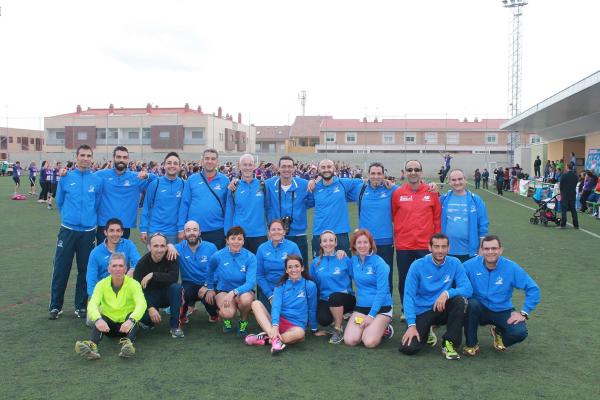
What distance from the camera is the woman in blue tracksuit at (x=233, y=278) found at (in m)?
5.25

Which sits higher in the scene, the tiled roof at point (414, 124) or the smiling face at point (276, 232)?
the tiled roof at point (414, 124)

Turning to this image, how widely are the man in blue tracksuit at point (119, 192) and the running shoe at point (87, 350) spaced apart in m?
1.72

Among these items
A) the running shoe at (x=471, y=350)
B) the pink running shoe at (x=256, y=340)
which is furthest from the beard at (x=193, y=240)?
the running shoe at (x=471, y=350)

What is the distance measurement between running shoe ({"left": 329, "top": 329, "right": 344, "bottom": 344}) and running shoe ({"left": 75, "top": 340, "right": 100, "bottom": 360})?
2.00 metres


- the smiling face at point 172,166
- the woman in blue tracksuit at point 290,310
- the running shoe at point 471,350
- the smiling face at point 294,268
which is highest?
the smiling face at point 172,166

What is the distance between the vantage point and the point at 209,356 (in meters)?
4.57

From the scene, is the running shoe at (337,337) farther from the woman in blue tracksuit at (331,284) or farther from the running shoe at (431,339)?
the running shoe at (431,339)

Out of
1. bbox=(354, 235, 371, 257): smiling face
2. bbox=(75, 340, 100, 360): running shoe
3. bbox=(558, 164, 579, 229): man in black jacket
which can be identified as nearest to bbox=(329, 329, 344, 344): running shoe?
bbox=(354, 235, 371, 257): smiling face

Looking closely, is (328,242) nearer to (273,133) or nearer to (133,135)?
(133,135)

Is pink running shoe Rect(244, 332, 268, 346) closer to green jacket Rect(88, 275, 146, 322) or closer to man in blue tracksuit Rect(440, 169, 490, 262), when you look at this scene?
green jacket Rect(88, 275, 146, 322)

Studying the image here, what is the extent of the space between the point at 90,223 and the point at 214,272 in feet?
4.67

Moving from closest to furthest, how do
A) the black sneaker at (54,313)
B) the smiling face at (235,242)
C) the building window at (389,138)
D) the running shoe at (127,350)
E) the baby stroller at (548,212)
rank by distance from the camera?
the running shoe at (127,350), the smiling face at (235,242), the black sneaker at (54,313), the baby stroller at (548,212), the building window at (389,138)

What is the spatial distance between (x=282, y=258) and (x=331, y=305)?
0.69 metres

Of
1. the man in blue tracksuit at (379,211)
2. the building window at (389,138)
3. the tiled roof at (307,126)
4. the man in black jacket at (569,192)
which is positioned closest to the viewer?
the man in blue tracksuit at (379,211)
